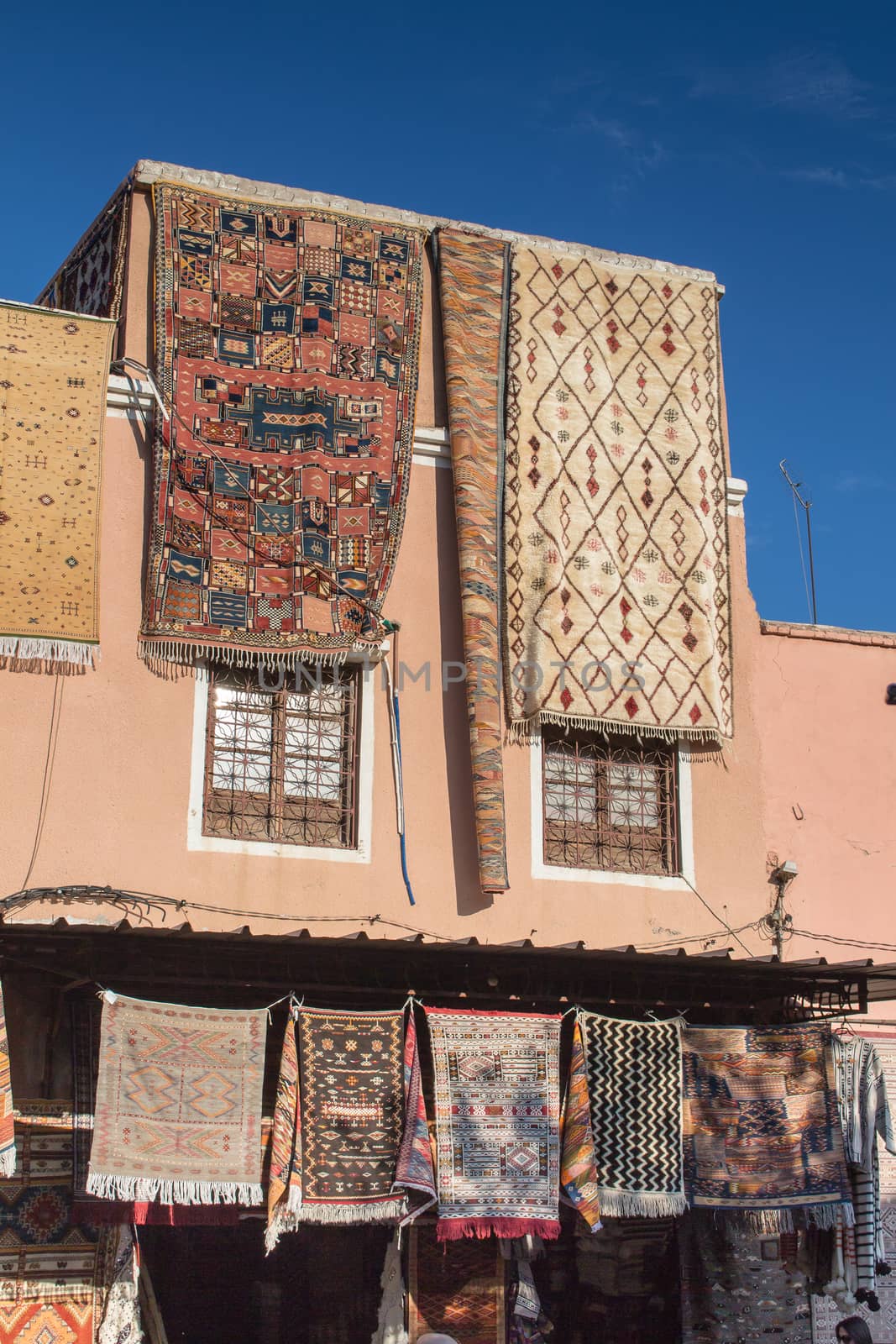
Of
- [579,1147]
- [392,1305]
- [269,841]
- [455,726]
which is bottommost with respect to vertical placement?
[392,1305]

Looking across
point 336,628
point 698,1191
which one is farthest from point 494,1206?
point 336,628

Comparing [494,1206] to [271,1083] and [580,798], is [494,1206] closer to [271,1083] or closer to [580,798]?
[271,1083]

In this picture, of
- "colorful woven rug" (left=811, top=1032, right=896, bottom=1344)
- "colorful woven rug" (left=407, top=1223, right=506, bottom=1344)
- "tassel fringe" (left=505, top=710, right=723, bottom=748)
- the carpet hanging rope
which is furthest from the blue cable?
"colorful woven rug" (left=811, top=1032, right=896, bottom=1344)

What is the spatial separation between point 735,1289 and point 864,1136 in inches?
53.9

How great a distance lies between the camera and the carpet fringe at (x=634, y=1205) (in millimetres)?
8461

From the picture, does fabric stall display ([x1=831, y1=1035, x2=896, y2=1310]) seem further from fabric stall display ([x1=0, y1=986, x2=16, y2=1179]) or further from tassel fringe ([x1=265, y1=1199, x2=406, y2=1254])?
fabric stall display ([x1=0, y1=986, x2=16, y2=1179])

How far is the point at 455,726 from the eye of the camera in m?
9.57

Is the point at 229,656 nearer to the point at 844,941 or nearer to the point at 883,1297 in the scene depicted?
the point at 844,941

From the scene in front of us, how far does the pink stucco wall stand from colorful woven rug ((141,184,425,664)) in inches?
8.1

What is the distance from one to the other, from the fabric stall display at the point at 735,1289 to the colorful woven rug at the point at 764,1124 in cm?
90

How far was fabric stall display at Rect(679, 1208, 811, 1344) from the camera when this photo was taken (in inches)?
376

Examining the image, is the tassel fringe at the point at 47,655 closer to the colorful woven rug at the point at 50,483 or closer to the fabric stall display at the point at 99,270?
the colorful woven rug at the point at 50,483

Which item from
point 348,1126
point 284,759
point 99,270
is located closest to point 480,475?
point 284,759

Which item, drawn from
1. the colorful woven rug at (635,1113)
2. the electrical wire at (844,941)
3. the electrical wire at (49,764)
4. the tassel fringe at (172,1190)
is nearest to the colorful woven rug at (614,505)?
the electrical wire at (844,941)
